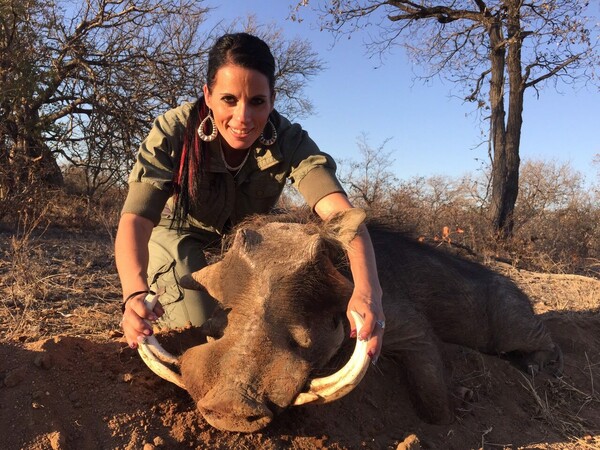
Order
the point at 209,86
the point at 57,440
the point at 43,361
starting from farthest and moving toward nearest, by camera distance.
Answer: the point at 209,86, the point at 43,361, the point at 57,440

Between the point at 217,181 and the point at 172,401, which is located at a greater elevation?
the point at 217,181

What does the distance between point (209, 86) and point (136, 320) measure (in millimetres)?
1518

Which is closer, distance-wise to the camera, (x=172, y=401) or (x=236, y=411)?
(x=236, y=411)

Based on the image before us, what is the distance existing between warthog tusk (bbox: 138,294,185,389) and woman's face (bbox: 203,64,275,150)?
1.19 m

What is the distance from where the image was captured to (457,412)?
318cm

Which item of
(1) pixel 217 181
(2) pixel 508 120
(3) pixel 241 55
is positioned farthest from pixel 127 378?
(2) pixel 508 120

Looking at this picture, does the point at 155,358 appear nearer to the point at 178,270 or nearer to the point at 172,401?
the point at 172,401

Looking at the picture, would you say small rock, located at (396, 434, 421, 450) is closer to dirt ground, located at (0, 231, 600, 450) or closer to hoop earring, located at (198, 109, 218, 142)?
dirt ground, located at (0, 231, 600, 450)

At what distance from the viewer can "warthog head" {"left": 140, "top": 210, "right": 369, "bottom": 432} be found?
2049 millimetres

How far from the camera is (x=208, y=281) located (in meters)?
2.73

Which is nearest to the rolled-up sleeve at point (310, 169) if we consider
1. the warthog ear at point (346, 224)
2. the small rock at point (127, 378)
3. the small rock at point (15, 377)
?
the warthog ear at point (346, 224)

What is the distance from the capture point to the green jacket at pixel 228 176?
2957 millimetres

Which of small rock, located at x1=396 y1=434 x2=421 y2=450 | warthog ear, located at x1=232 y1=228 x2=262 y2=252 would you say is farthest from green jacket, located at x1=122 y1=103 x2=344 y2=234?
small rock, located at x1=396 y1=434 x2=421 y2=450

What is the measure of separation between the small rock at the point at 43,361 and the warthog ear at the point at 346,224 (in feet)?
4.67
